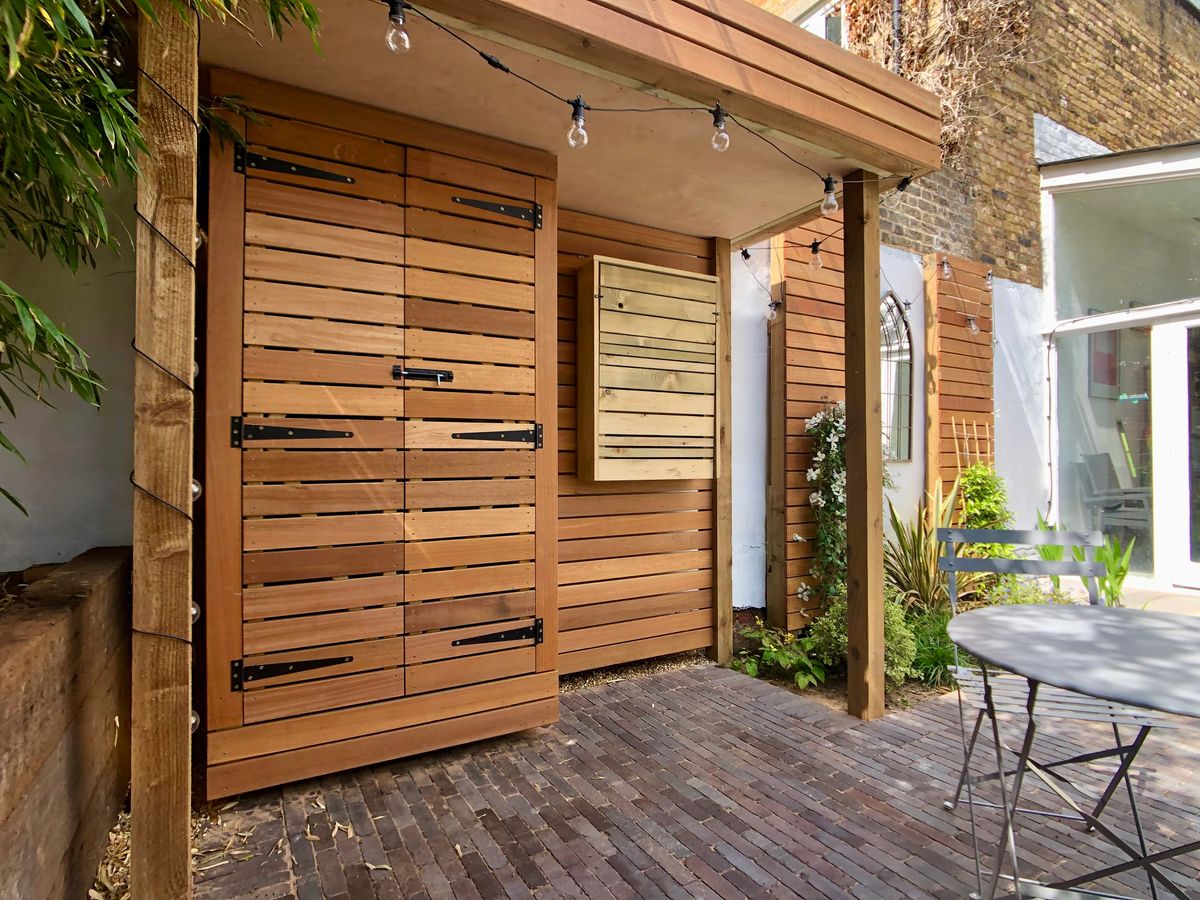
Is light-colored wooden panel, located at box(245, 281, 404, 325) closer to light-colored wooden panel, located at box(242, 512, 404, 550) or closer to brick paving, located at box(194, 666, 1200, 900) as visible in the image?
light-colored wooden panel, located at box(242, 512, 404, 550)

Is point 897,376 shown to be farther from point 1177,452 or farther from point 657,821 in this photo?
point 657,821

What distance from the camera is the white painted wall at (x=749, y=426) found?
14.3 ft

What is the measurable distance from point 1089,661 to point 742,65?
2.40 m

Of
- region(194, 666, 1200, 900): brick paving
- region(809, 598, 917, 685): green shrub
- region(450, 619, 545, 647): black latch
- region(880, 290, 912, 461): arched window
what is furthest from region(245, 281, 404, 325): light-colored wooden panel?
region(880, 290, 912, 461): arched window

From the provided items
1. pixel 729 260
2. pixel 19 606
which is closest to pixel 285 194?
pixel 19 606

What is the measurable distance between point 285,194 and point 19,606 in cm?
168

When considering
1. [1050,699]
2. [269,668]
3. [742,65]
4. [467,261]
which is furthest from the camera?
[467,261]

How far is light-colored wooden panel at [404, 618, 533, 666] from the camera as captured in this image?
263 cm

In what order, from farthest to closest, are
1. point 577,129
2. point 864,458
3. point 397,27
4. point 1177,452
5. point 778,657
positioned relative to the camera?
point 1177,452, point 778,657, point 864,458, point 577,129, point 397,27

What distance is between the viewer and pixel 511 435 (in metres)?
2.89

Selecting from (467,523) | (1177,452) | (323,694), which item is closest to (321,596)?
(323,694)

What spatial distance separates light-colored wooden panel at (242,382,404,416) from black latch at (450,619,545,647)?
1.08 meters

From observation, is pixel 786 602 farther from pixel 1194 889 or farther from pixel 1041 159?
pixel 1041 159

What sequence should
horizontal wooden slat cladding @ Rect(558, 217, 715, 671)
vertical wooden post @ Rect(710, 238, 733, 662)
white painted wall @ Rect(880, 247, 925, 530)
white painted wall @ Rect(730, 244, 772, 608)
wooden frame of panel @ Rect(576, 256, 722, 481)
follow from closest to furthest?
wooden frame of panel @ Rect(576, 256, 722, 481) → horizontal wooden slat cladding @ Rect(558, 217, 715, 671) → vertical wooden post @ Rect(710, 238, 733, 662) → white painted wall @ Rect(730, 244, 772, 608) → white painted wall @ Rect(880, 247, 925, 530)
